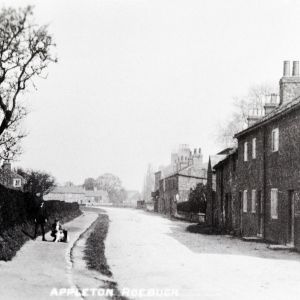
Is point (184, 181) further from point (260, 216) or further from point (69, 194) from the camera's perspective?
point (69, 194)

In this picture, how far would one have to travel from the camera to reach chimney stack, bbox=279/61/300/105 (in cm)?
2573

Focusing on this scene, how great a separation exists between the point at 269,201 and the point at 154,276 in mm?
12627

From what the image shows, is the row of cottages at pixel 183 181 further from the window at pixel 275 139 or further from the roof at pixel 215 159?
the window at pixel 275 139

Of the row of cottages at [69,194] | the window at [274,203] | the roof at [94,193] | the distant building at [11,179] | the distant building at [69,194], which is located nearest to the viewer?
the window at [274,203]

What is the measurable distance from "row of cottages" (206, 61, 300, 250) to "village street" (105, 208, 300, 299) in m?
1.93

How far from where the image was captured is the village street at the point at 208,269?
36.4ft

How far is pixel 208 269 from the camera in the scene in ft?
46.8

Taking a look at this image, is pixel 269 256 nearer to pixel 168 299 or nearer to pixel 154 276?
pixel 154 276

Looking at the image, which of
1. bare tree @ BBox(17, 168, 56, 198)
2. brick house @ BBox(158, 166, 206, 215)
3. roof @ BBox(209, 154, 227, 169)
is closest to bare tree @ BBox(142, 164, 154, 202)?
bare tree @ BBox(17, 168, 56, 198)

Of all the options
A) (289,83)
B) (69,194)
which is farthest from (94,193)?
(289,83)

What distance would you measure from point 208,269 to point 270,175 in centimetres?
1073

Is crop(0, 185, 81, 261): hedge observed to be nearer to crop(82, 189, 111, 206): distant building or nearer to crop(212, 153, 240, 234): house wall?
crop(212, 153, 240, 234): house wall

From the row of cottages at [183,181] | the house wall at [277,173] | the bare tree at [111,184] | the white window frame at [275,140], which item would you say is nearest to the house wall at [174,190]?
the row of cottages at [183,181]

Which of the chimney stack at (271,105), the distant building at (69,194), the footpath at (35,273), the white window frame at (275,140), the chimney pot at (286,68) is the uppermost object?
the chimney pot at (286,68)
